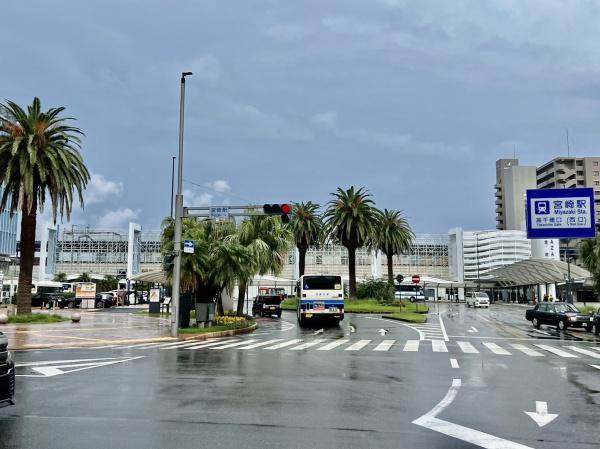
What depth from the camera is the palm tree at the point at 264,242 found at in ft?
109

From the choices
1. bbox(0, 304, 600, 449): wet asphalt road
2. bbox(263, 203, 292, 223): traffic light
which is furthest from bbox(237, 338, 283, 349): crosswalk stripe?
bbox(263, 203, 292, 223): traffic light

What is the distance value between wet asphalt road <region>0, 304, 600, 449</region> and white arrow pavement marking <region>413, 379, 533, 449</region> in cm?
4

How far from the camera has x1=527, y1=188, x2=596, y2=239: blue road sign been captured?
31625 millimetres

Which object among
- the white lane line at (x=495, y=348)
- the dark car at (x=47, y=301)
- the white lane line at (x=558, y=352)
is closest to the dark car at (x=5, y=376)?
the white lane line at (x=495, y=348)

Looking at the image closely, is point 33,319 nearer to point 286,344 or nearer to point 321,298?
point 321,298

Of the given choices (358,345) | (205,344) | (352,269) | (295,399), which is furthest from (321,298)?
(352,269)

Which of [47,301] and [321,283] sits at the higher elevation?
[321,283]

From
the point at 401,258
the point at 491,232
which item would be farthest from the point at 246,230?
the point at 491,232

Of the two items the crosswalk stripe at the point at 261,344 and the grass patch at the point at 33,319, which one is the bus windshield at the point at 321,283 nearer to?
the crosswalk stripe at the point at 261,344

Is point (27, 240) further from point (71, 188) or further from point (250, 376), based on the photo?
point (250, 376)

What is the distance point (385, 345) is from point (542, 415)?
11974mm

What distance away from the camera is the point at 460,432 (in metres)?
7.34

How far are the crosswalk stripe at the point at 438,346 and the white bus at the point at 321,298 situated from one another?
10504mm

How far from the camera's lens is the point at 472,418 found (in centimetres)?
817
